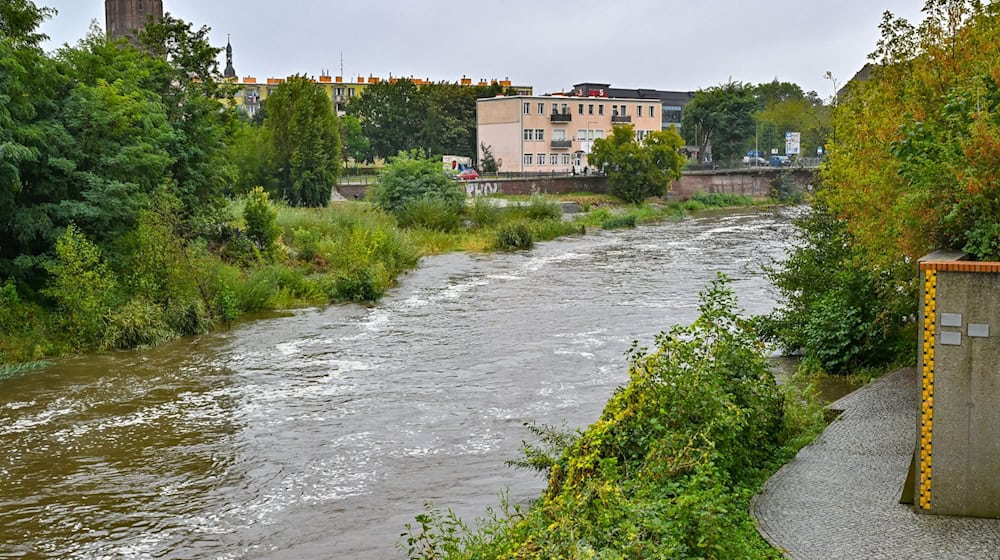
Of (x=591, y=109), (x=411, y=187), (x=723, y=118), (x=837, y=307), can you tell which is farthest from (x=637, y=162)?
(x=837, y=307)

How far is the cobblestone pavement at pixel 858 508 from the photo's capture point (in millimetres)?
8219

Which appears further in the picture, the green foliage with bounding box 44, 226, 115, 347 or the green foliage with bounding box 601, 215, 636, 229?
the green foliage with bounding box 601, 215, 636, 229

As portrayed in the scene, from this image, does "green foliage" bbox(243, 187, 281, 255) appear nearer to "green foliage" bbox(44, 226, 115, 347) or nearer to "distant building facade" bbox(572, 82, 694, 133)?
"green foliage" bbox(44, 226, 115, 347)

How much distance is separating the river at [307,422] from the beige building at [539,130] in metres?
64.0

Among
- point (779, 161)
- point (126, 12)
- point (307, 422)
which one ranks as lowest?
point (307, 422)

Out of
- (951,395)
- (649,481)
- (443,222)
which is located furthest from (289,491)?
(443,222)

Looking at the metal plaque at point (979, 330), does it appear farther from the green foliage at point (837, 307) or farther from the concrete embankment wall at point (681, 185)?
the concrete embankment wall at point (681, 185)

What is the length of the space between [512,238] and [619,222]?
15.3 meters

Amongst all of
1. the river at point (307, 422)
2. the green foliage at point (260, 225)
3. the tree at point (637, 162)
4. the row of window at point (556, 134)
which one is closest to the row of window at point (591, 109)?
the row of window at point (556, 134)

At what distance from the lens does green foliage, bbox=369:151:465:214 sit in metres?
48.2

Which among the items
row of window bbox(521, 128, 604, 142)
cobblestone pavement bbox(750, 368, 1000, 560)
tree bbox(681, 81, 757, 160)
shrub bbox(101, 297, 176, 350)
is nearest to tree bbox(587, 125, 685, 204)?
row of window bbox(521, 128, 604, 142)

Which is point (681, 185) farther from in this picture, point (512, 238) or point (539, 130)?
point (512, 238)

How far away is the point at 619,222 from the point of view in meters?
59.0

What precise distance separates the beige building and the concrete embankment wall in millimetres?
11651
